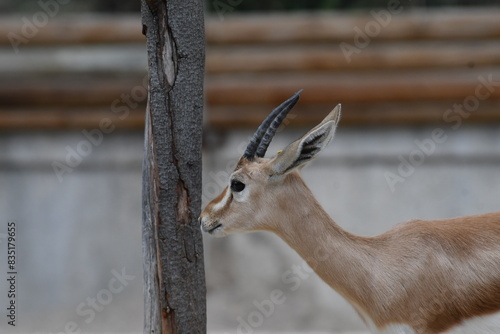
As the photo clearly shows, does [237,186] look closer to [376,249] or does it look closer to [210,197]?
[376,249]

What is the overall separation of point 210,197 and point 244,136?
0.87m

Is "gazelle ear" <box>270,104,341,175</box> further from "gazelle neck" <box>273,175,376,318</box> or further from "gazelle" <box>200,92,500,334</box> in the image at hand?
"gazelle neck" <box>273,175,376,318</box>

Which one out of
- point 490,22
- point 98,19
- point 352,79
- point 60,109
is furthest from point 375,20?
point 60,109

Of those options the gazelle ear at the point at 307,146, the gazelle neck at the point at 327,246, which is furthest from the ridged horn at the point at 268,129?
the gazelle neck at the point at 327,246

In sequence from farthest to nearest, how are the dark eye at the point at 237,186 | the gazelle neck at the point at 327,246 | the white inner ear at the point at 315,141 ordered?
the dark eye at the point at 237,186
the gazelle neck at the point at 327,246
the white inner ear at the point at 315,141

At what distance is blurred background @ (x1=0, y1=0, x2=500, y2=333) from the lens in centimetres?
772

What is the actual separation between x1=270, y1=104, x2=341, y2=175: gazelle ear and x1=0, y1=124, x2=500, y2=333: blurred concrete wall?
3577 mm

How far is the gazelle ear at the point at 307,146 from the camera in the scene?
3812 millimetres

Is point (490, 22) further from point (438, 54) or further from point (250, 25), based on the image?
point (250, 25)

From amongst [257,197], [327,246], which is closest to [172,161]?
[257,197]

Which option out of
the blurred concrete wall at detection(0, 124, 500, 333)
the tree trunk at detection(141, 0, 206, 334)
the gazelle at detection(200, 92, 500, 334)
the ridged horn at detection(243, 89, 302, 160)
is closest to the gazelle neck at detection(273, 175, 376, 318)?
the gazelle at detection(200, 92, 500, 334)

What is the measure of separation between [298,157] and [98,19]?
16.6 ft

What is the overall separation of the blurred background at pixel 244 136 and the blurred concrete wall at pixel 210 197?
16 millimetres

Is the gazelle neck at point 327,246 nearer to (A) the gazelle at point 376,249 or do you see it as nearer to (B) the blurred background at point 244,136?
(A) the gazelle at point 376,249
